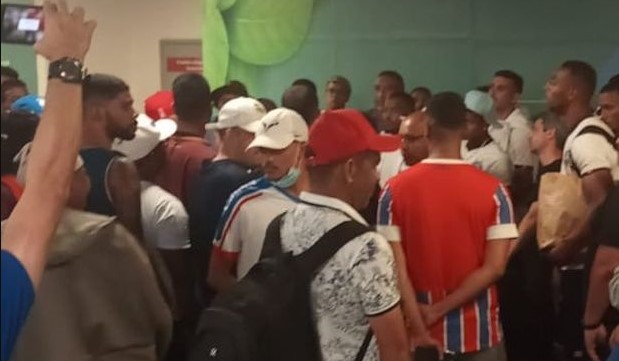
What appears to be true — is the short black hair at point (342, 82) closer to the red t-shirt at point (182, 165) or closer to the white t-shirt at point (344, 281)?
the red t-shirt at point (182, 165)

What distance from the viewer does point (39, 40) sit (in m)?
1.57

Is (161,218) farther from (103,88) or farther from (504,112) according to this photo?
(504,112)

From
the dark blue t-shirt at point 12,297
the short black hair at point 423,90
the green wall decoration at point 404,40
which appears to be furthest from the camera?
the green wall decoration at point 404,40

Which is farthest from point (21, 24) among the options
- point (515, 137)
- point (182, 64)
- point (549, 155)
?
point (182, 64)

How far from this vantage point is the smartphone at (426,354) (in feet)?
10.1

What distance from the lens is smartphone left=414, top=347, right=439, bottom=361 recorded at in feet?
10.1

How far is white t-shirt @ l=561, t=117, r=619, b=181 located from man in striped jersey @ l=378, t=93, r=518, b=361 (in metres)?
0.82

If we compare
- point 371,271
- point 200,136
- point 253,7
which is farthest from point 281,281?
point 253,7

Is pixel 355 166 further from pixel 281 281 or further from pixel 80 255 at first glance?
pixel 80 255

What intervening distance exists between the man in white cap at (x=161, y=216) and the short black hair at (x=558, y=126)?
1.81 m

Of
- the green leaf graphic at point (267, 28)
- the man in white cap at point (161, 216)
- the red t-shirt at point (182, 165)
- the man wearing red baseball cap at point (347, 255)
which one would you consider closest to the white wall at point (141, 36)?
the green leaf graphic at point (267, 28)

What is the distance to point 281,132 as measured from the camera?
332 cm

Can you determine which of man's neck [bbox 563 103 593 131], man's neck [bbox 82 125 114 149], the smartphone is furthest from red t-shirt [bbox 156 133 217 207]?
man's neck [bbox 563 103 593 131]

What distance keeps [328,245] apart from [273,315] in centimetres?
21
